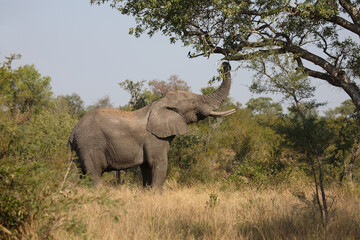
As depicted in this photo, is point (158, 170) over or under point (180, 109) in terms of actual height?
under

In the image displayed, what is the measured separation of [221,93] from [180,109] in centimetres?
123

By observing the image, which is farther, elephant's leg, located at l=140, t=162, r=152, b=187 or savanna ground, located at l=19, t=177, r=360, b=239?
elephant's leg, located at l=140, t=162, r=152, b=187


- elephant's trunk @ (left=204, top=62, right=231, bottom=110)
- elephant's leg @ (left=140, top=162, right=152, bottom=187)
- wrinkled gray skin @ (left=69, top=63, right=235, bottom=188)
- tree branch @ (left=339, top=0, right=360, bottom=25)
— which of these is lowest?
elephant's leg @ (left=140, top=162, right=152, bottom=187)

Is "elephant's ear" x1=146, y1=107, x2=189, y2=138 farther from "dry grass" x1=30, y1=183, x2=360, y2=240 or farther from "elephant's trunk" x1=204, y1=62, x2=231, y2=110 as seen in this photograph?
"dry grass" x1=30, y1=183, x2=360, y2=240

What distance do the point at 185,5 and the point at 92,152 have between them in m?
4.46

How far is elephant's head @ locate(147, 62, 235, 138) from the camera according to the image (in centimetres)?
947

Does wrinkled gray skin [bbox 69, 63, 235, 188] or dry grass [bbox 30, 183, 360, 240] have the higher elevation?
wrinkled gray skin [bbox 69, 63, 235, 188]

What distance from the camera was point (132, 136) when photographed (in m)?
9.29

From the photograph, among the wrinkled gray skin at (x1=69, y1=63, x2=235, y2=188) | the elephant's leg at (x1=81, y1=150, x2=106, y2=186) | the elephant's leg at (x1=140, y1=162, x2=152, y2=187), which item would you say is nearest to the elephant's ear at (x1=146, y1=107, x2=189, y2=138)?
the wrinkled gray skin at (x1=69, y1=63, x2=235, y2=188)

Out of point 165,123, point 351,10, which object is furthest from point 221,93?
point 351,10

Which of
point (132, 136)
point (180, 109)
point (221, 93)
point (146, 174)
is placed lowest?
point (146, 174)

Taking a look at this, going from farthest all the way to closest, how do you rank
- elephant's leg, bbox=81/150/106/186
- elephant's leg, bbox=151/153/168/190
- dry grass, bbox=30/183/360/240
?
elephant's leg, bbox=151/153/168/190 → elephant's leg, bbox=81/150/106/186 → dry grass, bbox=30/183/360/240

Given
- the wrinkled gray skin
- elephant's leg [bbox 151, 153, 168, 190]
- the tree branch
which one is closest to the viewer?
the wrinkled gray skin

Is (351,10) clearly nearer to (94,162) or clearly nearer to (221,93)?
(221,93)
